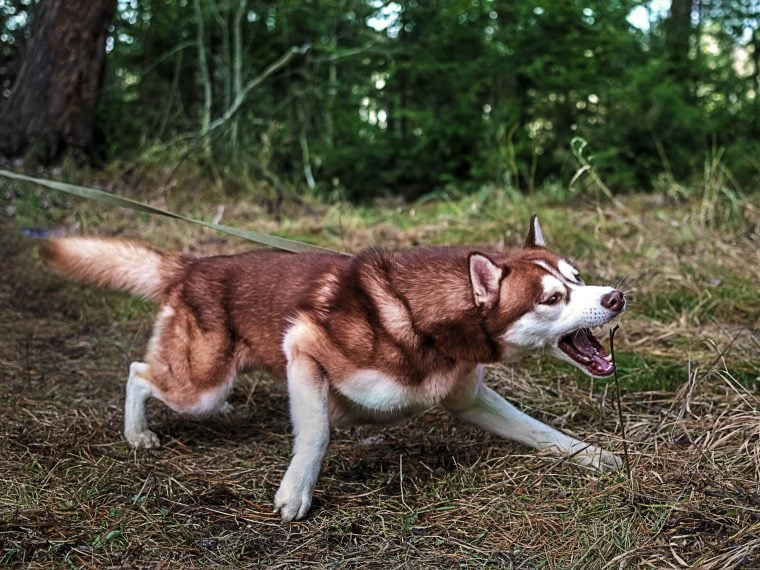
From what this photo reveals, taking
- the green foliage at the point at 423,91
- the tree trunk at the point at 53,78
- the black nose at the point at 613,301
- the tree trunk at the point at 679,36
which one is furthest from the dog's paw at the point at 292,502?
the tree trunk at the point at 679,36

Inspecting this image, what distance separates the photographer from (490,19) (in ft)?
38.1

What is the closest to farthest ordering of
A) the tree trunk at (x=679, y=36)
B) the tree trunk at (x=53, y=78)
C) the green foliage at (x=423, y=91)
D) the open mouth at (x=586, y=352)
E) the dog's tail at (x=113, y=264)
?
1. the open mouth at (x=586, y=352)
2. the dog's tail at (x=113, y=264)
3. the tree trunk at (x=53, y=78)
4. the green foliage at (x=423, y=91)
5. the tree trunk at (x=679, y=36)

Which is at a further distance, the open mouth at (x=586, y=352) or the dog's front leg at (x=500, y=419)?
the dog's front leg at (x=500, y=419)

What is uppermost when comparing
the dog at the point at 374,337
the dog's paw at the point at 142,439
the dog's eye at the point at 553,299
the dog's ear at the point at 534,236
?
the dog's ear at the point at 534,236

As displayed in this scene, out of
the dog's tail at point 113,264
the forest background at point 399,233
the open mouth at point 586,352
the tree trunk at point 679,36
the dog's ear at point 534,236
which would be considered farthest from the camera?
the tree trunk at point 679,36

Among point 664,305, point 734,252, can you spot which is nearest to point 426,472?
point 664,305

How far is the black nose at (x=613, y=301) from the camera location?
3.04 meters

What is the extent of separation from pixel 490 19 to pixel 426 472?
957 centimetres

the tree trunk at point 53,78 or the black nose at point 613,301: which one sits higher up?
the tree trunk at point 53,78

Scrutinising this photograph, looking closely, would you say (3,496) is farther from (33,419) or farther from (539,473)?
(539,473)

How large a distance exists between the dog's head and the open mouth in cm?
1

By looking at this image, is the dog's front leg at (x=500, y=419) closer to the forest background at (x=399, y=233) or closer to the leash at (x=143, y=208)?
the forest background at (x=399, y=233)

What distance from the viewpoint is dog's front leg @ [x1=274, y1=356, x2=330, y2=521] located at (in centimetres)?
296

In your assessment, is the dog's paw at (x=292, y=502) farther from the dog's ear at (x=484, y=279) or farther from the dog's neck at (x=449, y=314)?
the dog's ear at (x=484, y=279)
